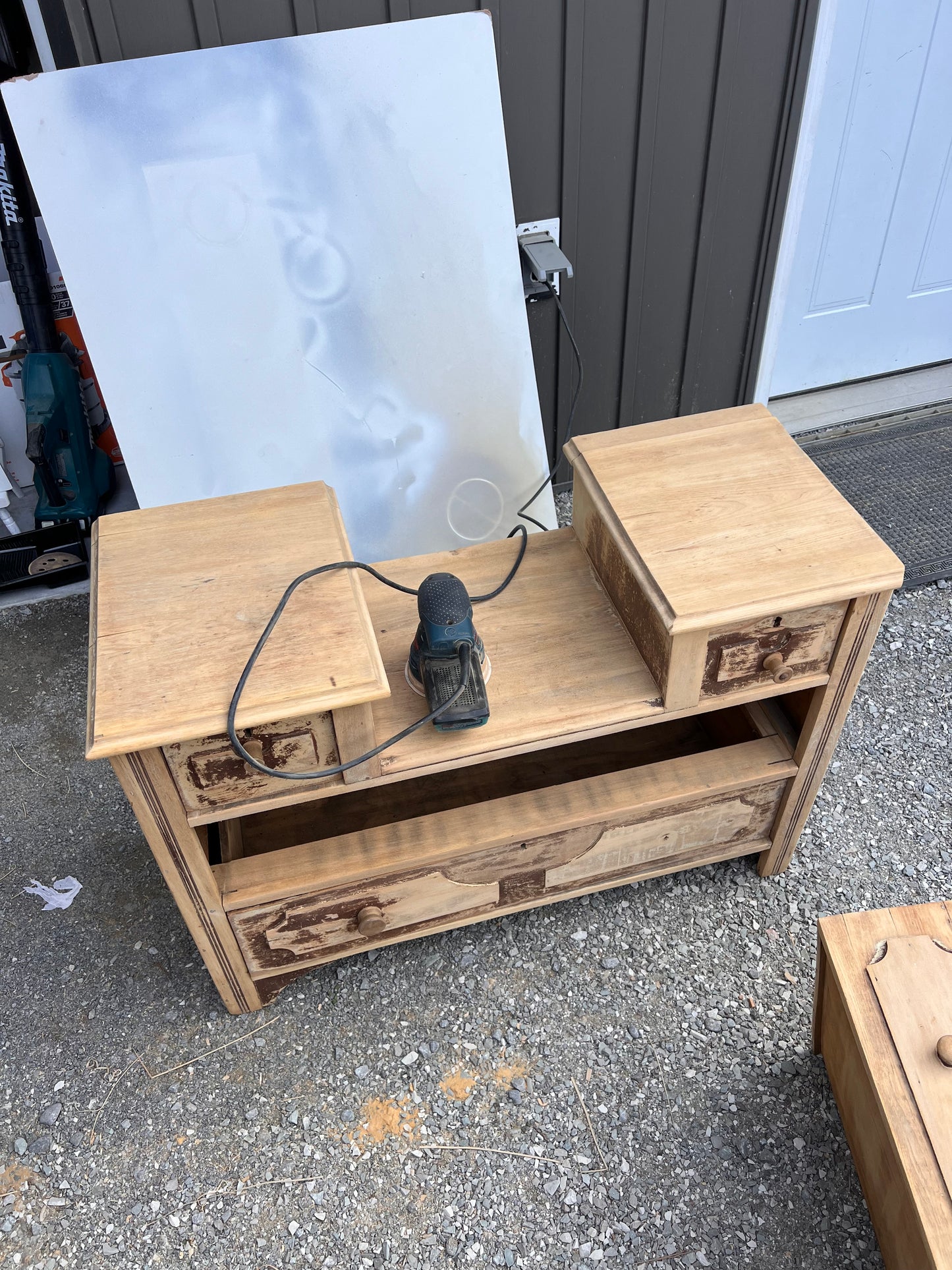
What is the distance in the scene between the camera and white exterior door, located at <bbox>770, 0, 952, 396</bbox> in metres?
2.30

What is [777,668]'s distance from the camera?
1.38 m

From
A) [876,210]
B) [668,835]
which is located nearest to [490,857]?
[668,835]

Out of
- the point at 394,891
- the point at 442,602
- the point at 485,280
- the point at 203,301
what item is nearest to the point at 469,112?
→ the point at 485,280

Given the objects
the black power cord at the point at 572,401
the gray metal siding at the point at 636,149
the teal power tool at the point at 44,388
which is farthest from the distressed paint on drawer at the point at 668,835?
the teal power tool at the point at 44,388

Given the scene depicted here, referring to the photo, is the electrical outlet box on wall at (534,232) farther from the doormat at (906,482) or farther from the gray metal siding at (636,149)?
the doormat at (906,482)

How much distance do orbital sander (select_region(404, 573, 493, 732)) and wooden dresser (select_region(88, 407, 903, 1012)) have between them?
0.15ft

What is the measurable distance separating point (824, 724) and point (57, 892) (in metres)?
1.50

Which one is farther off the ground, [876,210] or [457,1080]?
[876,210]

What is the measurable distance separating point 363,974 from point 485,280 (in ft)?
4.79

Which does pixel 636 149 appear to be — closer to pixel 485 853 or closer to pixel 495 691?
pixel 495 691

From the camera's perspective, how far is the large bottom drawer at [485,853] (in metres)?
1.42

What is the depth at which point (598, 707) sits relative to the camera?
4.42 ft

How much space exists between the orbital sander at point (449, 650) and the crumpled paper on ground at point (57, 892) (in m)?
0.96

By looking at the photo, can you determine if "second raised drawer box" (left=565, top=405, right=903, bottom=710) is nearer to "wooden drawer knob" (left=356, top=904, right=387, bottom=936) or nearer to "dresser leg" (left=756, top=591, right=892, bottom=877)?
"dresser leg" (left=756, top=591, right=892, bottom=877)
